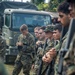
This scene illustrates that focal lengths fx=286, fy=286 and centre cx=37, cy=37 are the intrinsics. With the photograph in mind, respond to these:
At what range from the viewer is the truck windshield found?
9.96 m

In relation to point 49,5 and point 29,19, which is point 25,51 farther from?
point 49,5

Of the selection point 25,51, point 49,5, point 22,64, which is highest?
point 25,51

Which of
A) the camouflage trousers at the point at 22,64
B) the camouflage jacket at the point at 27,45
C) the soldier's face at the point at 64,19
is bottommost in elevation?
the camouflage trousers at the point at 22,64

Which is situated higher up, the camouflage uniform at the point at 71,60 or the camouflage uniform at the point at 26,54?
the camouflage uniform at the point at 71,60

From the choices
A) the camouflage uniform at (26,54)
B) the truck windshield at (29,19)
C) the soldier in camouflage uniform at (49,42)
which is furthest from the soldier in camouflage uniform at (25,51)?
the soldier in camouflage uniform at (49,42)

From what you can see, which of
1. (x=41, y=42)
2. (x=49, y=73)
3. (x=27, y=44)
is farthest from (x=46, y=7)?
(x=49, y=73)

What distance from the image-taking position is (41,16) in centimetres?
1023

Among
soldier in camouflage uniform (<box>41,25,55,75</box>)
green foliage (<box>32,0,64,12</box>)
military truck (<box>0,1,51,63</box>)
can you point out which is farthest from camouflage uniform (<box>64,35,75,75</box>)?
green foliage (<box>32,0,64,12</box>)

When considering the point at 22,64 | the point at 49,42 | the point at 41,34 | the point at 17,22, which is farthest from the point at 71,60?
the point at 17,22

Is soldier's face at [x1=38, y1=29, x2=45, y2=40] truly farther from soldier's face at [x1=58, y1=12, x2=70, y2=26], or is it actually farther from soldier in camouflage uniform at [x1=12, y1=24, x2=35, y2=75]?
soldier's face at [x1=58, y1=12, x2=70, y2=26]

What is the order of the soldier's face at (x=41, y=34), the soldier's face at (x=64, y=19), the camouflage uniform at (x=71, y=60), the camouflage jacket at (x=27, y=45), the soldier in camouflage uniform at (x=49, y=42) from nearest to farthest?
the camouflage uniform at (x=71, y=60) < the soldier's face at (x=64, y=19) < the soldier in camouflage uniform at (x=49, y=42) < the soldier's face at (x=41, y=34) < the camouflage jacket at (x=27, y=45)

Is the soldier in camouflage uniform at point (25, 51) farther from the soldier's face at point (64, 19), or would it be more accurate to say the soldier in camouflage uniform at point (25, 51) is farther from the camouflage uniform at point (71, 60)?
the camouflage uniform at point (71, 60)

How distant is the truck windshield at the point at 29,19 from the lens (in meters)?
9.96

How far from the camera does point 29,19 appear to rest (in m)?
10.1
